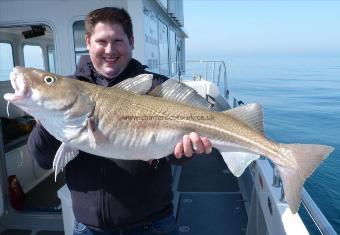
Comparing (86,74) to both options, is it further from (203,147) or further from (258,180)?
(258,180)

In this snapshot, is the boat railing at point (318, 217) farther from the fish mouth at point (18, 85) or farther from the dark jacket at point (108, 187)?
the fish mouth at point (18, 85)

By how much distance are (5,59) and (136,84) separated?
633cm

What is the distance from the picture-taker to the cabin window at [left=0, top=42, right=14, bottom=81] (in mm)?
7531

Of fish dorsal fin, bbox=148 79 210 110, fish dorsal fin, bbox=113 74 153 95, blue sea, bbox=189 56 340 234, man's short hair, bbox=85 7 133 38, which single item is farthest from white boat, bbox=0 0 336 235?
blue sea, bbox=189 56 340 234

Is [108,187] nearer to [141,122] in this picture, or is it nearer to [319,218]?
[141,122]

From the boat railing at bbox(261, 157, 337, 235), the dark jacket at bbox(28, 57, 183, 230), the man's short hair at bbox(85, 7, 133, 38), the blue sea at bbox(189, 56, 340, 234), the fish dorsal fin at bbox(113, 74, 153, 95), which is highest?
the man's short hair at bbox(85, 7, 133, 38)

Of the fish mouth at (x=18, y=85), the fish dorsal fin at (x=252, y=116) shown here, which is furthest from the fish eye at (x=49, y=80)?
the fish dorsal fin at (x=252, y=116)

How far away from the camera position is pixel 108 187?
2.44 meters

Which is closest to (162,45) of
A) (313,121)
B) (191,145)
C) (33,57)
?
(33,57)

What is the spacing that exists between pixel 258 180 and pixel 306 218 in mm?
4328

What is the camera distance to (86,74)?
2.57 metres

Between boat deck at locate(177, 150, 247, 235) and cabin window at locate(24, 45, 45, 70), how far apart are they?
4529mm

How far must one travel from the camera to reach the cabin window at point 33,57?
8.49 m

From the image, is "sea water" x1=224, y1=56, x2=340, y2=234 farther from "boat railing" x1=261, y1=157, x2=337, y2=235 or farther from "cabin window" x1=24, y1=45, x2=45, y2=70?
"cabin window" x1=24, y1=45, x2=45, y2=70
